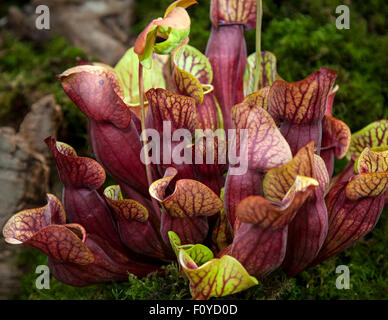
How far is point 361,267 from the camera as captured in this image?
124 centimetres

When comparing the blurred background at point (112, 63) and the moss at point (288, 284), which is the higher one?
the blurred background at point (112, 63)

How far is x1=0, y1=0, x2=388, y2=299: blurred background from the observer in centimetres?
127

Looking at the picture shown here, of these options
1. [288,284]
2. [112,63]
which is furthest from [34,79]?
[288,284]

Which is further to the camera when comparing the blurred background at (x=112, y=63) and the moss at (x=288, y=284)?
the blurred background at (x=112, y=63)

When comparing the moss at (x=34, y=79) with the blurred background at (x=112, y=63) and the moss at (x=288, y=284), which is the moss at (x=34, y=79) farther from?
the moss at (x=288, y=284)

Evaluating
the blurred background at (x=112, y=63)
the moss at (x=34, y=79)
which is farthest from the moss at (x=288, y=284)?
the moss at (x=34, y=79)

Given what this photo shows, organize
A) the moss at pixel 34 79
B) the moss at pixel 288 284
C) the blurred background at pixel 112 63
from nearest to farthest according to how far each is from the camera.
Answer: the moss at pixel 288 284, the blurred background at pixel 112 63, the moss at pixel 34 79

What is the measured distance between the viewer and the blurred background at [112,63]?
4.18ft

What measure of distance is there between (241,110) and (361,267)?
63 centimetres

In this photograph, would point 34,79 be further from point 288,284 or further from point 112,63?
point 288,284

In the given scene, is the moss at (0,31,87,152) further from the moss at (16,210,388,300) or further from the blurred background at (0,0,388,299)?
the moss at (16,210,388,300)

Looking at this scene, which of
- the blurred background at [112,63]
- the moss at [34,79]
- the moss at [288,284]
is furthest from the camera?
the moss at [34,79]

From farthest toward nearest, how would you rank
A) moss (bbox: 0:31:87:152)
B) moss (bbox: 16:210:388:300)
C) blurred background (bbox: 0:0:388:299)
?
1. moss (bbox: 0:31:87:152)
2. blurred background (bbox: 0:0:388:299)
3. moss (bbox: 16:210:388:300)

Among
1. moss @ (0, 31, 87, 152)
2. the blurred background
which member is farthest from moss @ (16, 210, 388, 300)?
moss @ (0, 31, 87, 152)
